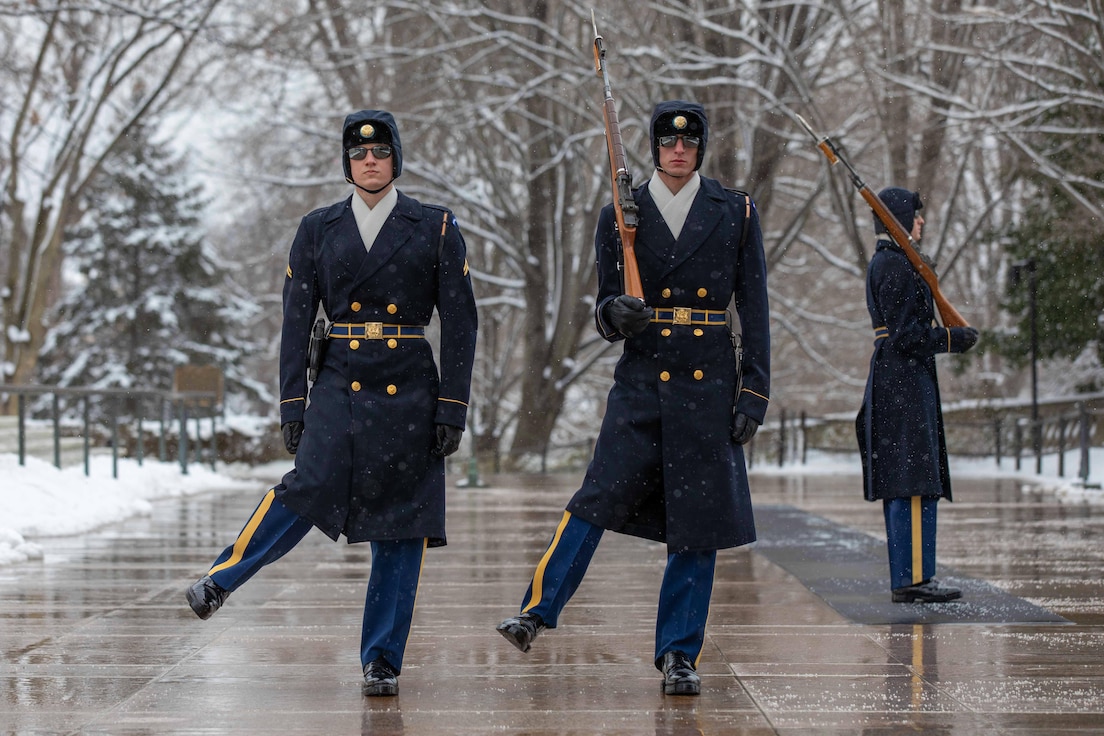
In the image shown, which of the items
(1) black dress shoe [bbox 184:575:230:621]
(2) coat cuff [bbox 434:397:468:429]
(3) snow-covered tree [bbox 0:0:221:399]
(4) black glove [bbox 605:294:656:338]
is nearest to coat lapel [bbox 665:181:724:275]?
(4) black glove [bbox 605:294:656:338]

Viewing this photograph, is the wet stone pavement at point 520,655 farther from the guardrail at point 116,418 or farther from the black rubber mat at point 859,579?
the guardrail at point 116,418

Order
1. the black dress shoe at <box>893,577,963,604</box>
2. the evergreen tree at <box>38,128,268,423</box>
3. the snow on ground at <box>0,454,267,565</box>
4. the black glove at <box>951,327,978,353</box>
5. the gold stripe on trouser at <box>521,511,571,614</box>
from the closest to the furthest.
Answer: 1. the gold stripe on trouser at <box>521,511,571,614</box>
2. the black dress shoe at <box>893,577,963,604</box>
3. the black glove at <box>951,327,978,353</box>
4. the snow on ground at <box>0,454,267,565</box>
5. the evergreen tree at <box>38,128,268,423</box>

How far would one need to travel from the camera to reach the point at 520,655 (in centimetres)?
527

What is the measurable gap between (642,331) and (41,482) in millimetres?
7130

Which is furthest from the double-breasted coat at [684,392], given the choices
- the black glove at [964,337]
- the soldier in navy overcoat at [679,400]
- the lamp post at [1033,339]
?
the lamp post at [1033,339]

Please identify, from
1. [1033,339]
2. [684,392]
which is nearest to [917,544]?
[684,392]

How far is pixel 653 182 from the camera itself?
491 cm

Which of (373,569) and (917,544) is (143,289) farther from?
(373,569)

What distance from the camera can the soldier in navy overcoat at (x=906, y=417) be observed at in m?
6.40

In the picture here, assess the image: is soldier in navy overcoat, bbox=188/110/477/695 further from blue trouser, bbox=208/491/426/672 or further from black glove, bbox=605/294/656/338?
black glove, bbox=605/294/656/338

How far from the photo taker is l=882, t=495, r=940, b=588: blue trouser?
20.9 ft

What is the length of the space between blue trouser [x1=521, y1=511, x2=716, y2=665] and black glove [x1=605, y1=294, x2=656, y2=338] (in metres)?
0.62

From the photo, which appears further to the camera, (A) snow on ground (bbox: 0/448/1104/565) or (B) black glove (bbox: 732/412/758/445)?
(A) snow on ground (bbox: 0/448/1104/565)

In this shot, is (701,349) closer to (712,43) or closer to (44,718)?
(44,718)
